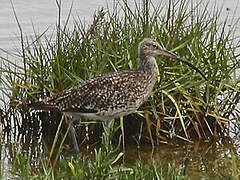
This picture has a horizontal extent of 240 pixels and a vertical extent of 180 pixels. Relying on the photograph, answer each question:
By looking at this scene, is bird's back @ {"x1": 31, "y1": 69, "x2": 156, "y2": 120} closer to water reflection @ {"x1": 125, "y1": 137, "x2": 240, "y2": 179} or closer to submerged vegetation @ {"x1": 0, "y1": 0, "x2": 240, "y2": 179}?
submerged vegetation @ {"x1": 0, "y1": 0, "x2": 240, "y2": 179}

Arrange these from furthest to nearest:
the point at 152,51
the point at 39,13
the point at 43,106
A: the point at 39,13 → the point at 152,51 → the point at 43,106

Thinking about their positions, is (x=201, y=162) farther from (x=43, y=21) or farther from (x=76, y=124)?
(x=43, y=21)

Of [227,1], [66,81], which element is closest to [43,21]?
[227,1]

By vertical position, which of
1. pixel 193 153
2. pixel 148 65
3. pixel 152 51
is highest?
→ pixel 152 51

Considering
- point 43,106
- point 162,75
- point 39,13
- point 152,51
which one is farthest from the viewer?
point 39,13

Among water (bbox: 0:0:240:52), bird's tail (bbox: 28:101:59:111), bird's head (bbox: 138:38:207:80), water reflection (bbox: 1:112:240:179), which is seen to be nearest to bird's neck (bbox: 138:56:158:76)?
bird's head (bbox: 138:38:207:80)

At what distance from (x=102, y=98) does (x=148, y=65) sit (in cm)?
58

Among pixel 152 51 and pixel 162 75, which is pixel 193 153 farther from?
pixel 152 51

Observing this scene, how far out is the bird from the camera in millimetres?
7711

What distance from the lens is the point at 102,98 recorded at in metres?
7.76

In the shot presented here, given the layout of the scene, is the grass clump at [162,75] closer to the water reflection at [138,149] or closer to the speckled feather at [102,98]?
the water reflection at [138,149]

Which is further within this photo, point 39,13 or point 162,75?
point 39,13

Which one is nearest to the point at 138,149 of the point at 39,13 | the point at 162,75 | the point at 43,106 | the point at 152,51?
the point at 162,75

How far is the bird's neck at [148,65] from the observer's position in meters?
7.96
